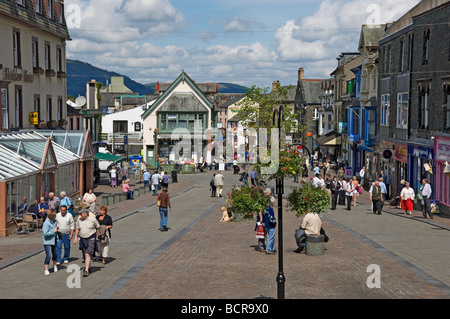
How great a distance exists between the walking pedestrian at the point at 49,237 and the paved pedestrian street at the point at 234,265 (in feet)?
1.20

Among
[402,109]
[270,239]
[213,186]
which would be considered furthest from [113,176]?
[270,239]

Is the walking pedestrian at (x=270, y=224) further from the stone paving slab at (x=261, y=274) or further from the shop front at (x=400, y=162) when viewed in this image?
the shop front at (x=400, y=162)

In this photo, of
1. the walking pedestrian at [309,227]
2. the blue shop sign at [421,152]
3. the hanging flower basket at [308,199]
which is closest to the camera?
the hanging flower basket at [308,199]

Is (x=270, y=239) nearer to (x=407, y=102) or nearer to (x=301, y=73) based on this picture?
(x=407, y=102)

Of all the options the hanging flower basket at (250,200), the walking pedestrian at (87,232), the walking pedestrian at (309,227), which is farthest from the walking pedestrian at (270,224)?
the walking pedestrian at (87,232)

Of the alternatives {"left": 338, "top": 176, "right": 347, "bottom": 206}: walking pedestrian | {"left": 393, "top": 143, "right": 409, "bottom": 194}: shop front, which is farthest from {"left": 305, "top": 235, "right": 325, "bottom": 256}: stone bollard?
{"left": 393, "top": 143, "right": 409, "bottom": 194}: shop front

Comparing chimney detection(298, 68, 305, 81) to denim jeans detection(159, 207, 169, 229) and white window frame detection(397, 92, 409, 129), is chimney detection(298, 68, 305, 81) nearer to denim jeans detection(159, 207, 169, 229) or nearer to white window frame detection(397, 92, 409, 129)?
white window frame detection(397, 92, 409, 129)

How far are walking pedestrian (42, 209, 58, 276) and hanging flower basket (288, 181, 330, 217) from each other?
6.30 metres

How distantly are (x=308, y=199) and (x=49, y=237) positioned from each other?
6.88 meters

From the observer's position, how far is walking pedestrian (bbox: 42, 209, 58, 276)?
589 inches

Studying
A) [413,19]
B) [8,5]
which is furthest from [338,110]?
[8,5]

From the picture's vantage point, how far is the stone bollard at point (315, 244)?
16.7 metres

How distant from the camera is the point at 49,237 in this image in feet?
49.4

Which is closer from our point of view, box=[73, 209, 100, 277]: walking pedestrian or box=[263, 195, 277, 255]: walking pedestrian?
box=[73, 209, 100, 277]: walking pedestrian
